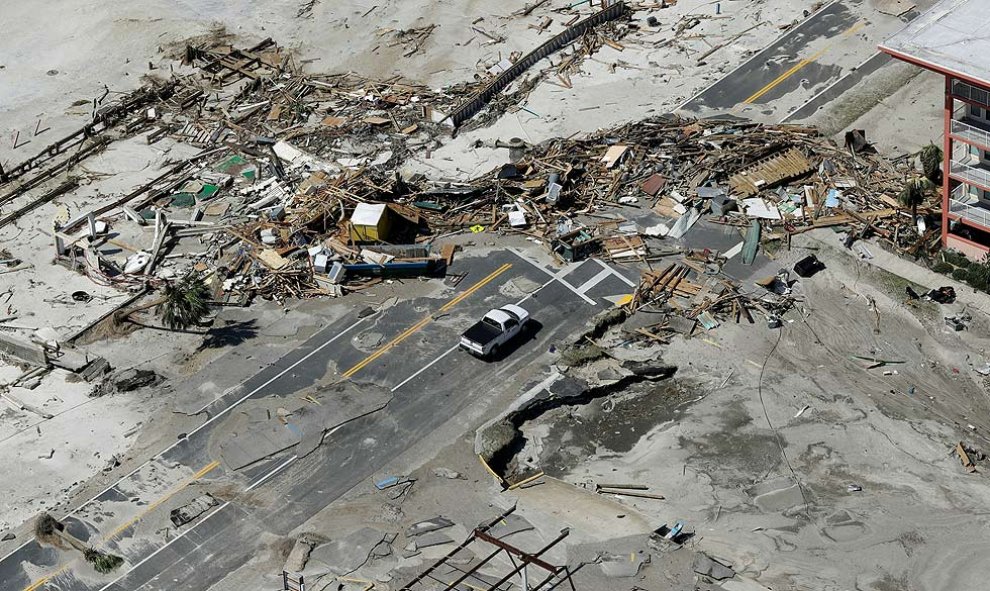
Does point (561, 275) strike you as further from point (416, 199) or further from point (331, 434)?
point (331, 434)

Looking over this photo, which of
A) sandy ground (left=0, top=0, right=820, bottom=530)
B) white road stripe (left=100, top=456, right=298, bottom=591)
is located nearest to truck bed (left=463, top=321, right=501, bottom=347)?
sandy ground (left=0, top=0, right=820, bottom=530)

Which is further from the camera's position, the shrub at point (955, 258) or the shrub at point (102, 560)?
the shrub at point (955, 258)

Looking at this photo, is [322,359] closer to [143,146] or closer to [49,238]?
[49,238]

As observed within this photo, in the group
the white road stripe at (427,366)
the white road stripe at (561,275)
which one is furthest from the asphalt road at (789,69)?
the white road stripe at (427,366)

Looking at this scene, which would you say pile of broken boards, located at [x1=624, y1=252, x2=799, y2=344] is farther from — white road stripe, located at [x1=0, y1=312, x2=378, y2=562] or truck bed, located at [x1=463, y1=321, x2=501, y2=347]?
white road stripe, located at [x1=0, y1=312, x2=378, y2=562]

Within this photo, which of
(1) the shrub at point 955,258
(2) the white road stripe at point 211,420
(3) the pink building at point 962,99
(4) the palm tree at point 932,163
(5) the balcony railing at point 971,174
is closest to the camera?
(2) the white road stripe at point 211,420

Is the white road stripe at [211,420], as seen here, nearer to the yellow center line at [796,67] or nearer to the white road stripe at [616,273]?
the white road stripe at [616,273]

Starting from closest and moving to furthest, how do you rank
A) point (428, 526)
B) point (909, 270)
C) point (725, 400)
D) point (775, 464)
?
point (428, 526), point (775, 464), point (725, 400), point (909, 270)

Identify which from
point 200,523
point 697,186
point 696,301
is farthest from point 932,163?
point 200,523
